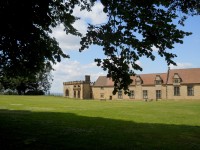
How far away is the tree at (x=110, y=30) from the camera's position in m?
11.0

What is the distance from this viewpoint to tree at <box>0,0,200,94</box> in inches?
434

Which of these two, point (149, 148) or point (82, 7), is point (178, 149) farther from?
point (82, 7)

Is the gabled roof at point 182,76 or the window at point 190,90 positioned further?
the gabled roof at point 182,76

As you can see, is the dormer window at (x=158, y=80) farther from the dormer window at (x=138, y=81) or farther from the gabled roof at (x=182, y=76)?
the dormer window at (x=138, y=81)

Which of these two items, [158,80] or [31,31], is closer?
[31,31]

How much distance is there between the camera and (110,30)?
11.6 metres

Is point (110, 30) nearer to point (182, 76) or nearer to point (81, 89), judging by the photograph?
point (182, 76)

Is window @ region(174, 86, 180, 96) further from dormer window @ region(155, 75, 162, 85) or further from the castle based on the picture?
dormer window @ region(155, 75, 162, 85)

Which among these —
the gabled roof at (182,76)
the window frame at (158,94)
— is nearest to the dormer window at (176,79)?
the gabled roof at (182,76)

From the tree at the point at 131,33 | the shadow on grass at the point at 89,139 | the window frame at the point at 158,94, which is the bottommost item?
the shadow on grass at the point at 89,139

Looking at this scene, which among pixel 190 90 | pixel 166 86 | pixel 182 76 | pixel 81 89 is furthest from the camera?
pixel 81 89

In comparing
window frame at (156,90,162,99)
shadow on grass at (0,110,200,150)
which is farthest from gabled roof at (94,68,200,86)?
shadow on grass at (0,110,200,150)

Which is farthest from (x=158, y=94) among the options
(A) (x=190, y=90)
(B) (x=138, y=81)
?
(A) (x=190, y=90)

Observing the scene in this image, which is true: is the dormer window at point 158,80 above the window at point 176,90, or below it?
above
